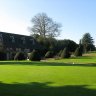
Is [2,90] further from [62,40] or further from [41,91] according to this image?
[62,40]

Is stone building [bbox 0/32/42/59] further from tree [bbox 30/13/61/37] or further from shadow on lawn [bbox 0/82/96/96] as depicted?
shadow on lawn [bbox 0/82/96/96]

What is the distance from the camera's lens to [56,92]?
584 inches

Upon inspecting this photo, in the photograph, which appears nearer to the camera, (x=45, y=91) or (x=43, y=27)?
(x=45, y=91)

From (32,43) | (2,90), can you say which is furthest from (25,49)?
(2,90)

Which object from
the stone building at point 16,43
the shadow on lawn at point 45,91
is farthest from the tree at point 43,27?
the shadow on lawn at point 45,91

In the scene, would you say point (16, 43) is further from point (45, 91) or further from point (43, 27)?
point (45, 91)

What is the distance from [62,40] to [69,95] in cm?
9275

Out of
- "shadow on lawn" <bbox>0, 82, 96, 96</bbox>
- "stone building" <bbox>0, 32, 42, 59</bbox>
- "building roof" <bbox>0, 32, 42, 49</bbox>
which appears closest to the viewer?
"shadow on lawn" <bbox>0, 82, 96, 96</bbox>

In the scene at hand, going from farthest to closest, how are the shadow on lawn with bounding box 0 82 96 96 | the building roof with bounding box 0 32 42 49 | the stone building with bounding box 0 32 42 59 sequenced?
the building roof with bounding box 0 32 42 49
the stone building with bounding box 0 32 42 59
the shadow on lawn with bounding box 0 82 96 96

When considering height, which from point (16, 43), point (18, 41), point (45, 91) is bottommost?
point (45, 91)

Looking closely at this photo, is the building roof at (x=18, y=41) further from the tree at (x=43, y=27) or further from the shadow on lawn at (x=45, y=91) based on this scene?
the shadow on lawn at (x=45, y=91)

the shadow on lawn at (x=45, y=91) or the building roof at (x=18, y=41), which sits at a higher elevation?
the building roof at (x=18, y=41)

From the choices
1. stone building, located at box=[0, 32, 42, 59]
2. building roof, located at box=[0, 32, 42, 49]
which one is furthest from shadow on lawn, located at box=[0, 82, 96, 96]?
building roof, located at box=[0, 32, 42, 49]

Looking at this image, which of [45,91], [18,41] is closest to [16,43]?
[18,41]
